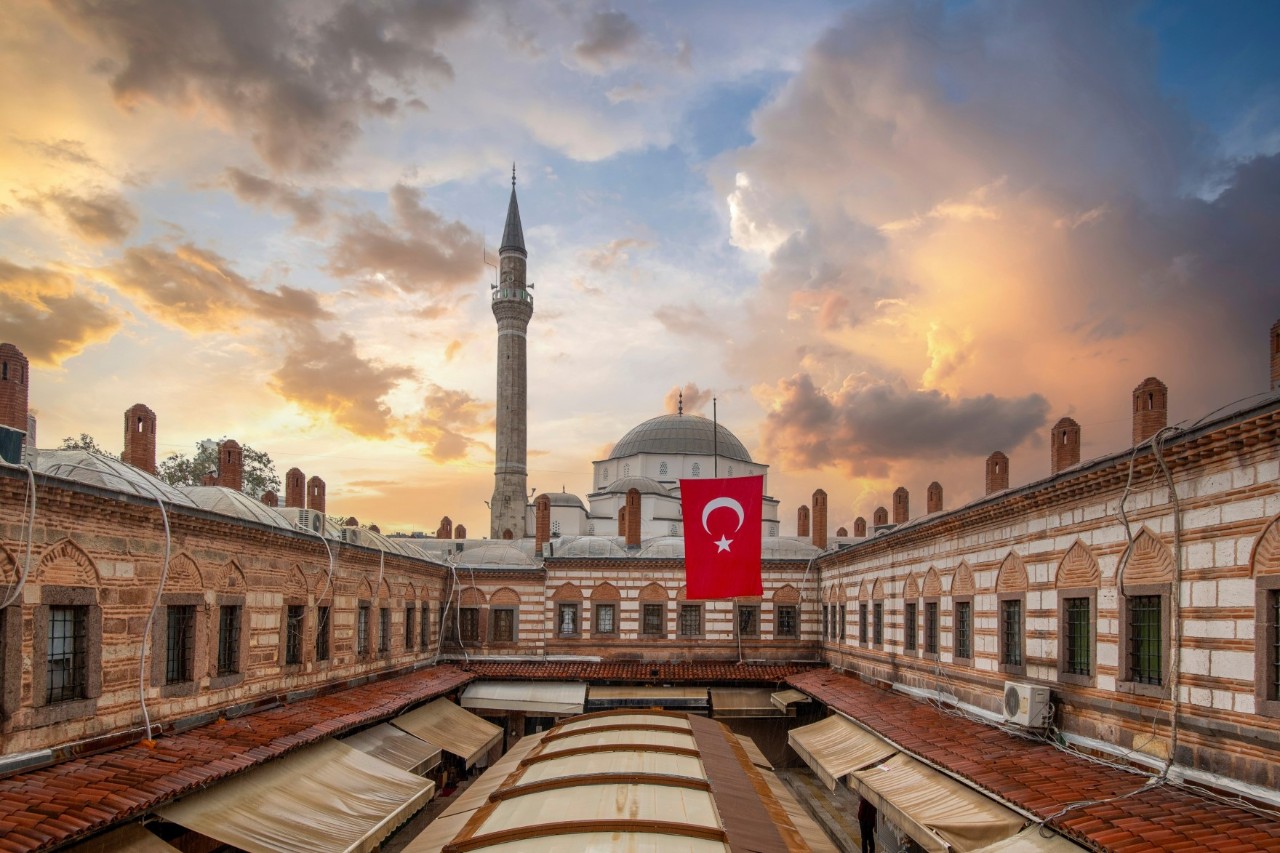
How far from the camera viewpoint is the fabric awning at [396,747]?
15.3 meters

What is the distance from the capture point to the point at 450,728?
63.4 feet

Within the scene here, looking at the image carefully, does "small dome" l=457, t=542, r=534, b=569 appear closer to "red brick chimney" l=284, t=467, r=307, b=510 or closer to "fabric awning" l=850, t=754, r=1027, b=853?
"red brick chimney" l=284, t=467, r=307, b=510

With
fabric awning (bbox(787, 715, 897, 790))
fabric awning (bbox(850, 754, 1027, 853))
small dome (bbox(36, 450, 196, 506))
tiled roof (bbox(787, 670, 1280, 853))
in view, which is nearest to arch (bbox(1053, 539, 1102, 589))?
tiled roof (bbox(787, 670, 1280, 853))

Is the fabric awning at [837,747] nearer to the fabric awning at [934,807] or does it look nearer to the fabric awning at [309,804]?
the fabric awning at [934,807]

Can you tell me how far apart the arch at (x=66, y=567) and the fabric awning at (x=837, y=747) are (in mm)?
10918

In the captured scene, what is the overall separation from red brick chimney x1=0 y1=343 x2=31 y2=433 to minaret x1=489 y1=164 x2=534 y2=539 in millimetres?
31317

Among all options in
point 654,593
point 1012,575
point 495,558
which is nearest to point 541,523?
point 495,558

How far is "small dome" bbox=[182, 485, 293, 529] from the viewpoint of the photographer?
636 inches

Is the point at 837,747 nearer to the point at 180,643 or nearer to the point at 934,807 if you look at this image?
the point at 934,807

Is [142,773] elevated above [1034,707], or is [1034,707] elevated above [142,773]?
[1034,707]

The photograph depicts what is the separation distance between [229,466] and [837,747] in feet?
43.6

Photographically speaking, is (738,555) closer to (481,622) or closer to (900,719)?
(900,719)

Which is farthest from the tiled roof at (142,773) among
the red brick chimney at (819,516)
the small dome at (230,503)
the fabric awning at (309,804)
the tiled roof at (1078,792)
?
the red brick chimney at (819,516)

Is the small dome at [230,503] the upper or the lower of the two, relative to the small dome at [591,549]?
upper
